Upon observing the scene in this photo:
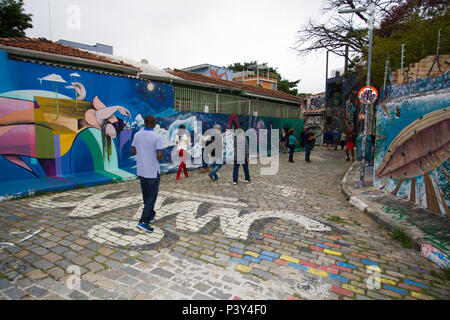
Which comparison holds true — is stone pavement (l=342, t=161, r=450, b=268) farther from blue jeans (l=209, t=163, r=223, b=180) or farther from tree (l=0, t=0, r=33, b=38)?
tree (l=0, t=0, r=33, b=38)

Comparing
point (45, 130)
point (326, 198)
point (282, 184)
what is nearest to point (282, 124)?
point (282, 184)

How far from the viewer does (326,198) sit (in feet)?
24.1

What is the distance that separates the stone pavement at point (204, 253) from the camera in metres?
3.01

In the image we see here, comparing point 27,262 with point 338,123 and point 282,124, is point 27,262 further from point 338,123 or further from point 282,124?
point 338,123

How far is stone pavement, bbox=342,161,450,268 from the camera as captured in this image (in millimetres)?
4234

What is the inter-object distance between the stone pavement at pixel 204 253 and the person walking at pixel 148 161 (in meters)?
0.41

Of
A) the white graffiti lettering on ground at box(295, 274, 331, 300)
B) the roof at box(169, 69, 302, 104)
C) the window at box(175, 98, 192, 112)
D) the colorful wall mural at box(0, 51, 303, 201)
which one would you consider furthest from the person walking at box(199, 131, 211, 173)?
the white graffiti lettering on ground at box(295, 274, 331, 300)

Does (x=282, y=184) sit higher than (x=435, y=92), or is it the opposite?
(x=435, y=92)

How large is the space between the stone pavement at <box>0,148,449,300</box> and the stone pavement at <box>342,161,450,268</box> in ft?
0.72

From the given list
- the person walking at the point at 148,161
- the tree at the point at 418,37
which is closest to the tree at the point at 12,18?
the person walking at the point at 148,161

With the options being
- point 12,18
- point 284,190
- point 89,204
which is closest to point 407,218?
point 284,190

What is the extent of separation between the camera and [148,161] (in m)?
4.47
